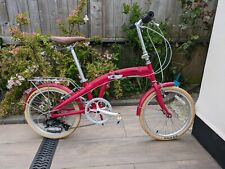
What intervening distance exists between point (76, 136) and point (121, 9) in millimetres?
1756

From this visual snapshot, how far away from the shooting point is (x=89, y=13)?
10.2 feet

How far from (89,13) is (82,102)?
136 cm

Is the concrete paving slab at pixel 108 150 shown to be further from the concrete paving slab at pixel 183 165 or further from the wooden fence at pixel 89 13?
the wooden fence at pixel 89 13

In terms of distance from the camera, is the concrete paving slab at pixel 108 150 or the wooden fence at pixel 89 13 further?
the wooden fence at pixel 89 13

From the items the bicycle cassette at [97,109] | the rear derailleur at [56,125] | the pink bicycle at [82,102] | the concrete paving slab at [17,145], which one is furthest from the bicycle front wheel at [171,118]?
the concrete paving slab at [17,145]

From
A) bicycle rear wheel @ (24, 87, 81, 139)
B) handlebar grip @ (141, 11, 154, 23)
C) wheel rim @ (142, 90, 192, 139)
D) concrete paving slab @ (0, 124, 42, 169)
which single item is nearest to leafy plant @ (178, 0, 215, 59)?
wheel rim @ (142, 90, 192, 139)

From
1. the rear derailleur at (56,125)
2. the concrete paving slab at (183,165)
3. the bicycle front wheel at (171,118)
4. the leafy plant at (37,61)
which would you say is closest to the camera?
the concrete paving slab at (183,165)

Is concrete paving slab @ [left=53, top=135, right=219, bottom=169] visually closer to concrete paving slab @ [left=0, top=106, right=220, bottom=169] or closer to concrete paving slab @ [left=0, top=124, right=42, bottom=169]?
concrete paving slab @ [left=0, top=106, right=220, bottom=169]

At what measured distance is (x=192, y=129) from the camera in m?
2.48

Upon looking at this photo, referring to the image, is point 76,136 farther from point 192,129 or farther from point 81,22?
point 81,22

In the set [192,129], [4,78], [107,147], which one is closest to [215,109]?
[192,129]

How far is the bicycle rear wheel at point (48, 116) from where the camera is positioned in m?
2.35

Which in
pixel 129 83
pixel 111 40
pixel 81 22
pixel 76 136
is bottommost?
pixel 76 136

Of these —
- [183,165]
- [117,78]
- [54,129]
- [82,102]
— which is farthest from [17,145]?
[183,165]
